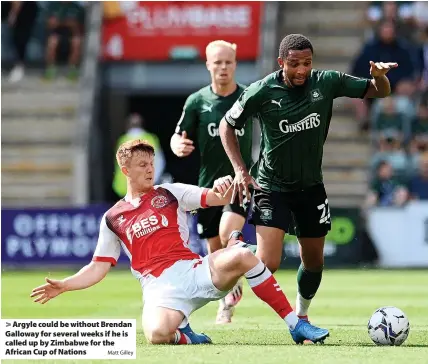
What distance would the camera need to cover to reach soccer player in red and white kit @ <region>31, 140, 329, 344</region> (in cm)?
797

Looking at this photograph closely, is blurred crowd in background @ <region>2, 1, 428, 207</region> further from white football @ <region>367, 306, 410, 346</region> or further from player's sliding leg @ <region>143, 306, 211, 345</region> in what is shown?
player's sliding leg @ <region>143, 306, 211, 345</region>

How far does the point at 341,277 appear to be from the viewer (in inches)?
643

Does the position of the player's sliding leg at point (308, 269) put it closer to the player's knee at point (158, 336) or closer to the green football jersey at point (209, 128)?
the player's knee at point (158, 336)

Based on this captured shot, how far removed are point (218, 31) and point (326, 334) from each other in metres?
14.2

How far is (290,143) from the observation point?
8.53 m

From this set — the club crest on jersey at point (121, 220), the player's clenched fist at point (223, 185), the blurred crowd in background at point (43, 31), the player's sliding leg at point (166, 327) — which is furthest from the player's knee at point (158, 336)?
the blurred crowd in background at point (43, 31)

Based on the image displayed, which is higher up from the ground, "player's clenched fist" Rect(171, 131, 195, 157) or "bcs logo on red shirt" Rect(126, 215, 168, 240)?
"player's clenched fist" Rect(171, 131, 195, 157)

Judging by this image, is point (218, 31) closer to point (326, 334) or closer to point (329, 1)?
point (329, 1)

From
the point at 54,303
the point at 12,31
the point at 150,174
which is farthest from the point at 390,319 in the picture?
the point at 12,31

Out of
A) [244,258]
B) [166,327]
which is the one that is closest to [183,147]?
[244,258]

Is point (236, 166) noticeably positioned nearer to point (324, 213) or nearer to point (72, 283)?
point (324, 213)

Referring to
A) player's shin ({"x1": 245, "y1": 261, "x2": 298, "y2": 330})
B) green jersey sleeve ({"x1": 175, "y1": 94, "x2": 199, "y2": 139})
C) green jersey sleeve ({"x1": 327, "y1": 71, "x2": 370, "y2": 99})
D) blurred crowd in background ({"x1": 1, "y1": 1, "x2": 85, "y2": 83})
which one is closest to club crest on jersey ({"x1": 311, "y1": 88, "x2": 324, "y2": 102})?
green jersey sleeve ({"x1": 327, "y1": 71, "x2": 370, "y2": 99})

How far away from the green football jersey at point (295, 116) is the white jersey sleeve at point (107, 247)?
3.92ft

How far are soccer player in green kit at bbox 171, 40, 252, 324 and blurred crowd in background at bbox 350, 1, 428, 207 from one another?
9.08m
